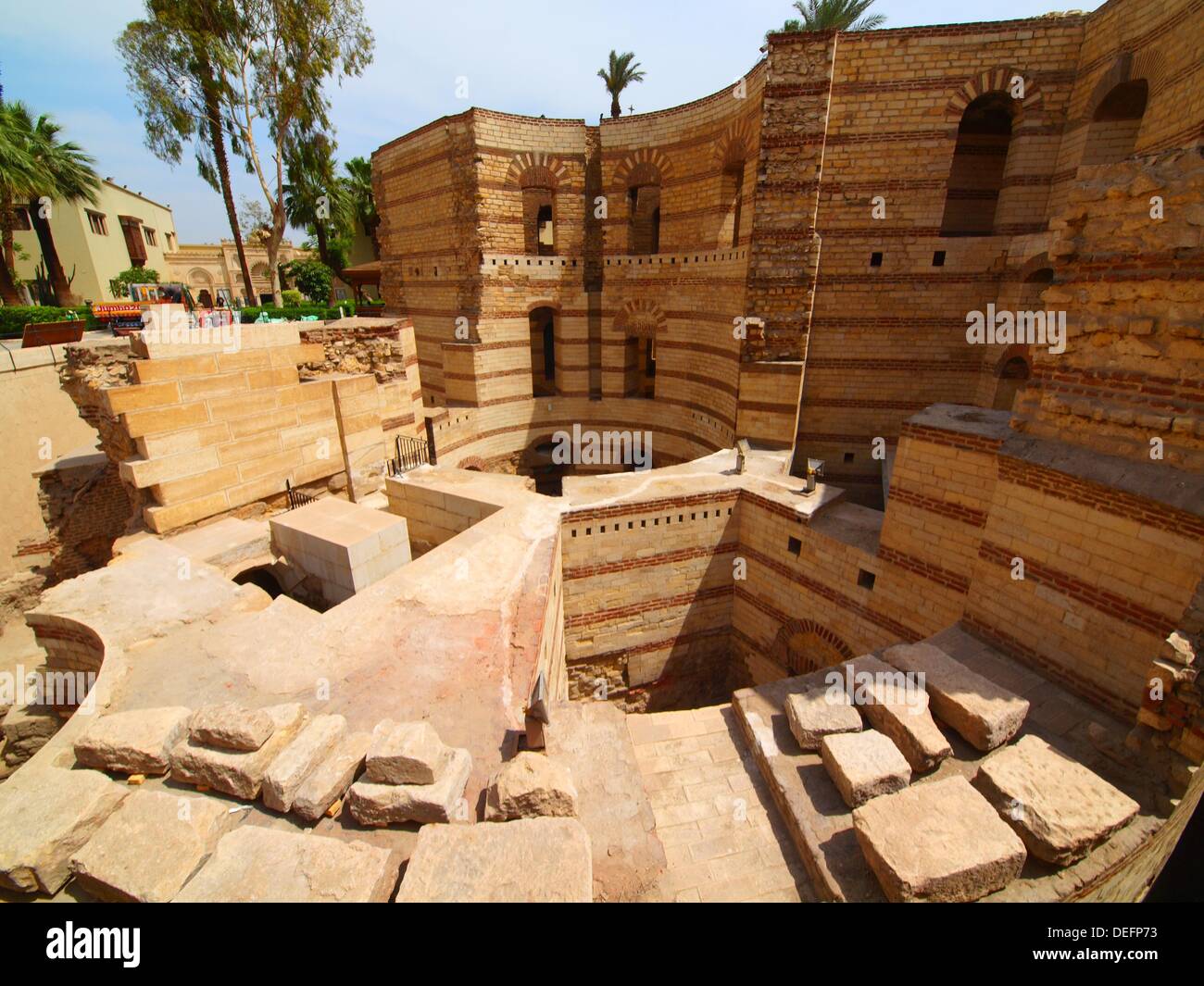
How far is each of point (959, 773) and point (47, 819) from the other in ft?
18.8

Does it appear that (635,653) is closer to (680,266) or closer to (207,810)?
(207,810)

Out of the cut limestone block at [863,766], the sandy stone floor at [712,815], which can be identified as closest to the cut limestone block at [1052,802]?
the cut limestone block at [863,766]

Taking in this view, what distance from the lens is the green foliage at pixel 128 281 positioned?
26.1m

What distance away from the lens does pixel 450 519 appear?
7895 millimetres

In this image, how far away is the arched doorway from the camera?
35.8ft

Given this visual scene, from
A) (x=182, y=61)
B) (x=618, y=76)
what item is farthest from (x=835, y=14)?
(x=182, y=61)

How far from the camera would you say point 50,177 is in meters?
18.2

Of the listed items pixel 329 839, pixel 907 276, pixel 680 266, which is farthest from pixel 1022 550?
pixel 680 266

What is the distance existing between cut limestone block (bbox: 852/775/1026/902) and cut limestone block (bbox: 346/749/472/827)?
2.49m

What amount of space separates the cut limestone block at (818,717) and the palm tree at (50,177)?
2720 cm

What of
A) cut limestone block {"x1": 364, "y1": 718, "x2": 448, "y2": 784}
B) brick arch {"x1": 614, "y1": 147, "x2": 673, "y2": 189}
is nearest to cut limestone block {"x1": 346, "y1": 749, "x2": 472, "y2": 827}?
cut limestone block {"x1": 364, "y1": 718, "x2": 448, "y2": 784}

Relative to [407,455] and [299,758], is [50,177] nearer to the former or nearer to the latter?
[407,455]

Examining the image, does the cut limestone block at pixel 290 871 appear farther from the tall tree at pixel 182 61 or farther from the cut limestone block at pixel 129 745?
the tall tree at pixel 182 61

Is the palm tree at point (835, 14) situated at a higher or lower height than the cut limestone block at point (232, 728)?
higher
